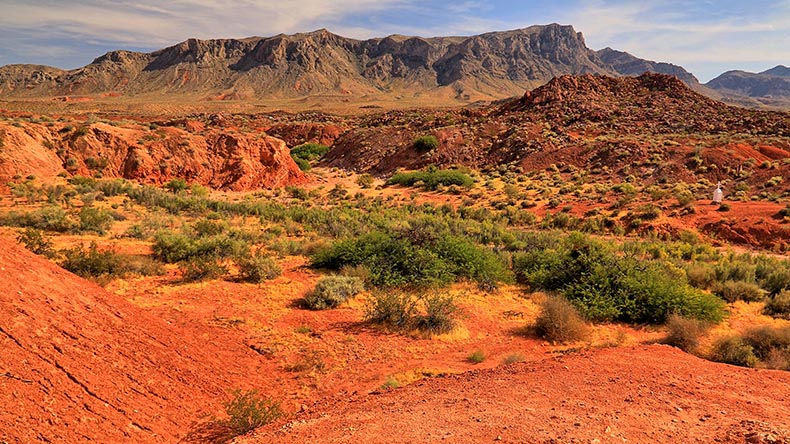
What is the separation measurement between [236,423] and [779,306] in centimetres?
1192

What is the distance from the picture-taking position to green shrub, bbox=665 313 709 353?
8250 millimetres

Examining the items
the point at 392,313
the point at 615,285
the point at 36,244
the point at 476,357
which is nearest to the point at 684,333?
the point at 615,285

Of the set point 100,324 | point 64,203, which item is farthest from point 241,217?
point 100,324

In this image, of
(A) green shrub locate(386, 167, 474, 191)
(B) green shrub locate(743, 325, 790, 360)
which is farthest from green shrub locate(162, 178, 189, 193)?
(B) green shrub locate(743, 325, 790, 360)

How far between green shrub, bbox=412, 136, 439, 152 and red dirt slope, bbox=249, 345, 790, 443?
1334 inches

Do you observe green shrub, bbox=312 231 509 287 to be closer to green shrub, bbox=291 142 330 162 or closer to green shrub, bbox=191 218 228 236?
green shrub, bbox=191 218 228 236

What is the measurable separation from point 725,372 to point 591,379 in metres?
2.22

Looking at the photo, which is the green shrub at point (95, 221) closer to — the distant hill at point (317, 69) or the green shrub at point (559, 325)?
the green shrub at point (559, 325)

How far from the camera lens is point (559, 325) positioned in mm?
8688

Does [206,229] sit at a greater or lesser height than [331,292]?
greater

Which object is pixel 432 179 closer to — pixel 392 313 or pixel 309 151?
pixel 309 151

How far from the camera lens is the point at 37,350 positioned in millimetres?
5035

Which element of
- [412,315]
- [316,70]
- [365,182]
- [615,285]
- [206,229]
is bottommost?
[412,315]

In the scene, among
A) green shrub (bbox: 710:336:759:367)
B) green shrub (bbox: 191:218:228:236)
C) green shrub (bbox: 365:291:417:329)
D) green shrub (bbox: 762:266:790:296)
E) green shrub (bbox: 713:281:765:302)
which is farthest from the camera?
green shrub (bbox: 191:218:228:236)
